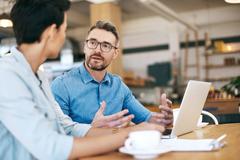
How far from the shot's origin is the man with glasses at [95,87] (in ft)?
8.02

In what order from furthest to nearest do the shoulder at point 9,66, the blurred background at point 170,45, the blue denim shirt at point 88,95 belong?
1. the blurred background at point 170,45
2. the blue denim shirt at point 88,95
3. the shoulder at point 9,66

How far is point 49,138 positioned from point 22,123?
10 cm

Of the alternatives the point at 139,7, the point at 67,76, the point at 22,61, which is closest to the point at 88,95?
the point at 67,76

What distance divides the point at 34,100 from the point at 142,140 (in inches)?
16.5

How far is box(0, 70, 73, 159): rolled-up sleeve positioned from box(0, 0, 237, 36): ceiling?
783cm

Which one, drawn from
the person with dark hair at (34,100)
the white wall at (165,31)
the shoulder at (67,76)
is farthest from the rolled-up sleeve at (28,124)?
the white wall at (165,31)

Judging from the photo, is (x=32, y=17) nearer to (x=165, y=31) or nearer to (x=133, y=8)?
(x=133, y=8)

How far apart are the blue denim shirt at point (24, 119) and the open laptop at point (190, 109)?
643mm

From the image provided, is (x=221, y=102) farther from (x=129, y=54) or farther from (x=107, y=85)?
(x=129, y=54)

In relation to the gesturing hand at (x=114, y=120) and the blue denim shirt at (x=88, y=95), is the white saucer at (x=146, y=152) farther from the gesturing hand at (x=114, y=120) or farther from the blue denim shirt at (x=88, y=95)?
the blue denim shirt at (x=88, y=95)

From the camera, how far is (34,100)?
135 cm

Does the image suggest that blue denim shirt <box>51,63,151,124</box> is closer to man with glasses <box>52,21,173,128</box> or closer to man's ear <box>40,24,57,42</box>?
man with glasses <box>52,21,173,128</box>

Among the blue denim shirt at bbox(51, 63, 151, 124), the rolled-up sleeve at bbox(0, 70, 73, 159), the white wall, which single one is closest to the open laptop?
the blue denim shirt at bbox(51, 63, 151, 124)

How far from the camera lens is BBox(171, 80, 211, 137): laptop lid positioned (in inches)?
68.6
